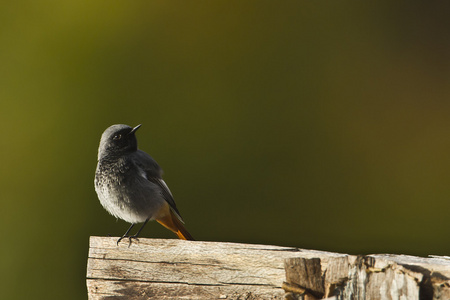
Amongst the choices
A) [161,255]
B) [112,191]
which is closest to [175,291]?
[161,255]

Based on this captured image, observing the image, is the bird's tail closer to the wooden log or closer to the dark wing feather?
the dark wing feather

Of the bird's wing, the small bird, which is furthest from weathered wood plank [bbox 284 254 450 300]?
the bird's wing

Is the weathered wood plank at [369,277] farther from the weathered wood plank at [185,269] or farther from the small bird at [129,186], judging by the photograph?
the small bird at [129,186]

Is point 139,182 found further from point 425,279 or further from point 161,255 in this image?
point 425,279

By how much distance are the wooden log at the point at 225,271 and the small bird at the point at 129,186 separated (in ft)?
3.51

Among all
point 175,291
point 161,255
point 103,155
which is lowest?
point 175,291

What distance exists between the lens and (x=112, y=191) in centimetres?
317

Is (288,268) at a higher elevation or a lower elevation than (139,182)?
lower

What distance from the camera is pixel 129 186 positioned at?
3.19 m

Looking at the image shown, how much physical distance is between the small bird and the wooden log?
3.51ft

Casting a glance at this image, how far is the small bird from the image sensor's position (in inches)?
125

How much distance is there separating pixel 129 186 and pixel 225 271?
148 cm

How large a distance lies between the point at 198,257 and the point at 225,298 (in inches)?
6.7

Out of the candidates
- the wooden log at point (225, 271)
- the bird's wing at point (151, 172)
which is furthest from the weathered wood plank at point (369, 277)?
the bird's wing at point (151, 172)
